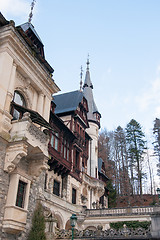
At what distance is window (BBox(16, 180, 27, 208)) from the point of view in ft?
45.9

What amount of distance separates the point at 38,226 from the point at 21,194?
7.07 ft

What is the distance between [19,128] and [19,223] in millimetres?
4957

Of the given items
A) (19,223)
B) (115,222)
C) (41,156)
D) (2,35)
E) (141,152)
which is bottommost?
(19,223)

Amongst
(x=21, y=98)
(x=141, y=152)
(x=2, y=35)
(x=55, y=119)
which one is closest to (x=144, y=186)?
(x=141, y=152)

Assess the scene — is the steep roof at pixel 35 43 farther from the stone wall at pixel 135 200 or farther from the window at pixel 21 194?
the stone wall at pixel 135 200

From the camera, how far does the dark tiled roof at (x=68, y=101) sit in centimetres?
3306

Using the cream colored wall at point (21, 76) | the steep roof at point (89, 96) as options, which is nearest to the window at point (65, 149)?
the cream colored wall at point (21, 76)

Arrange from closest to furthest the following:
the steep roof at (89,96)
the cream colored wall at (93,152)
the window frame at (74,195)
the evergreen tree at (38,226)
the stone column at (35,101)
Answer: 1. the evergreen tree at (38,226)
2. the stone column at (35,101)
3. the window frame at (74,195)
4. the cream colored wall at (93,152)
5. the steep roof at (89,96)

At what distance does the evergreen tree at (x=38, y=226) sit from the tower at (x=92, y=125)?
23.2 m

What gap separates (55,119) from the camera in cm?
2655

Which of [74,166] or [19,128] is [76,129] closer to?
[74,166]

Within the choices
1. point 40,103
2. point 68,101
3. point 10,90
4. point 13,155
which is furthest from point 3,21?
point 68,101

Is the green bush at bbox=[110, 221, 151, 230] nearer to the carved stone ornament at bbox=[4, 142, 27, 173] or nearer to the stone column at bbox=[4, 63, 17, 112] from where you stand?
the carved stone ornament at bbox=[4, 142, 27, 173]

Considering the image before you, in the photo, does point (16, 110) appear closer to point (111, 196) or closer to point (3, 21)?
point (3, 21)
